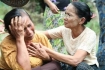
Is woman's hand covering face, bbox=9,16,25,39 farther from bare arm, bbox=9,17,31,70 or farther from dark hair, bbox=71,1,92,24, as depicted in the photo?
dark hair, bbox=71,1,92,24

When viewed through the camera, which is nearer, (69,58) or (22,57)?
(22,57)

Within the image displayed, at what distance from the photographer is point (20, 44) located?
2.41 m

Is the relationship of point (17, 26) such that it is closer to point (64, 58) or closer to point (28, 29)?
point (28, 29)

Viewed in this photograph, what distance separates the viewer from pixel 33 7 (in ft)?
19.1

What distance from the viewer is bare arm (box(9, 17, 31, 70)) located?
7.83 feet

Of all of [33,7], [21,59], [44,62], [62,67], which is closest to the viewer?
[21,59]

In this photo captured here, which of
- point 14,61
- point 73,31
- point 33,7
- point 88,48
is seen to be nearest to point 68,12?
point 73,31

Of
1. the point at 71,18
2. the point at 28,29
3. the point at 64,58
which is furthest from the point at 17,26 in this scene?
the point at 71,18

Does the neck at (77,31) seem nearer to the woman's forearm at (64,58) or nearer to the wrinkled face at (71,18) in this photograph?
the wrinkled face at (71,18)

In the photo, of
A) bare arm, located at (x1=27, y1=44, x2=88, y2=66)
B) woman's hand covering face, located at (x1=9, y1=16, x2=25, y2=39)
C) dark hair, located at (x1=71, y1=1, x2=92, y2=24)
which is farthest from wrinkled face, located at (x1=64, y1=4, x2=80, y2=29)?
woman's hand covering face, located at (x1=9, y1=16, x2=25, y2=39)

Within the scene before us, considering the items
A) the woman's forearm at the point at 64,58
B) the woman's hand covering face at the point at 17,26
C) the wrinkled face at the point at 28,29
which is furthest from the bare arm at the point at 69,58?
the woman's hand covering face at the point at 17,26

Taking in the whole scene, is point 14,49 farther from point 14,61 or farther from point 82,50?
point 82,50

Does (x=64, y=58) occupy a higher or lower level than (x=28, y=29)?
lower

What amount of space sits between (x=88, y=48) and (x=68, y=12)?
1.30ft
